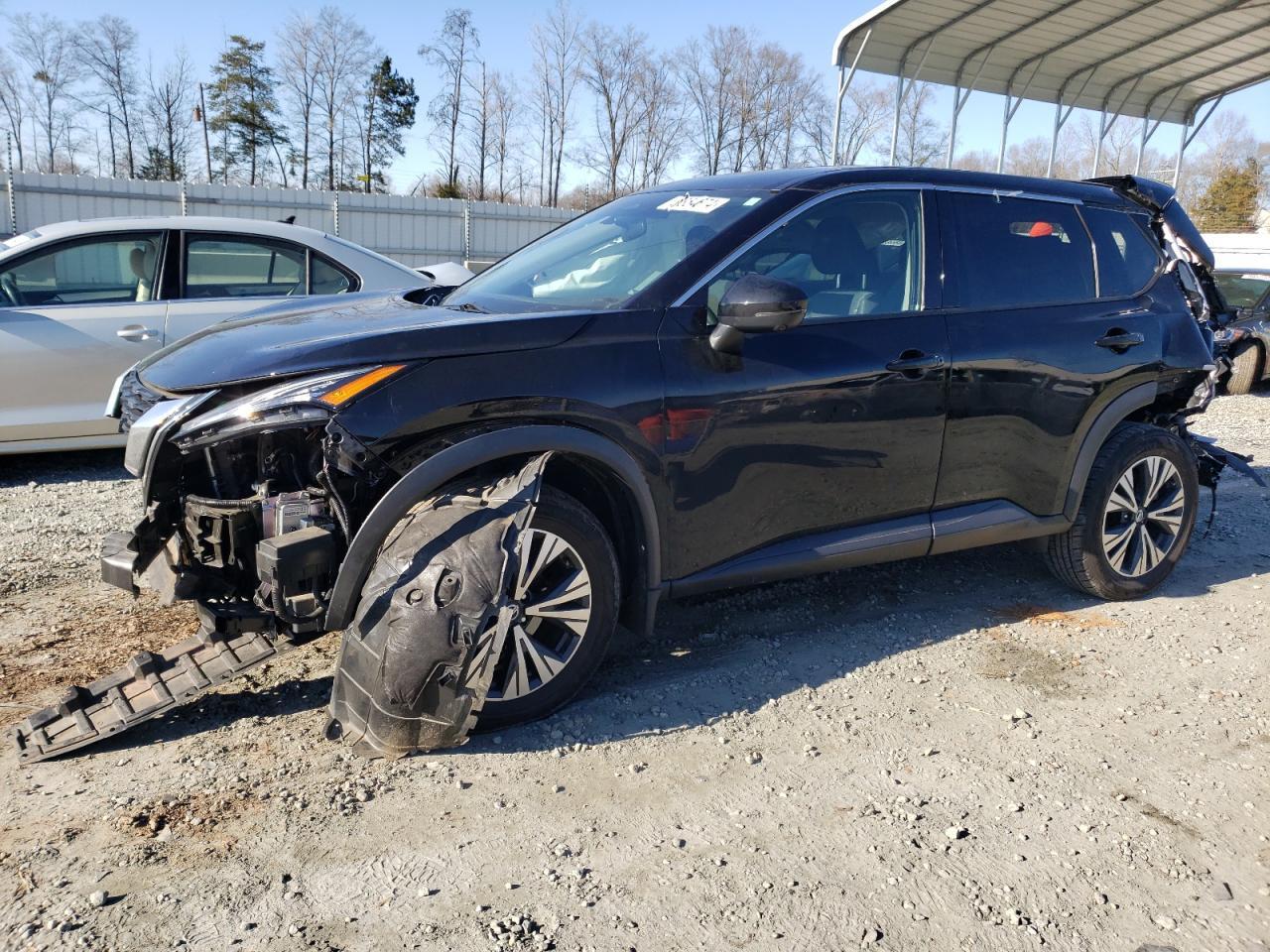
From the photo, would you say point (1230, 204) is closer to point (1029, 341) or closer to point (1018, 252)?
point (1018, 252)

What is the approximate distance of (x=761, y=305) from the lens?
Answer: 3416mm

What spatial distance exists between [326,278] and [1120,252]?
200 inches

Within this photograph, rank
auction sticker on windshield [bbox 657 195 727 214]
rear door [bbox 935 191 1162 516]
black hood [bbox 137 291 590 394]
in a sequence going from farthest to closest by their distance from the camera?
rear door [bbox 935 191 1162 516], auction sticker on windshield [bbox 657 195 727 214], black hood [bbox 137 291 590 394]

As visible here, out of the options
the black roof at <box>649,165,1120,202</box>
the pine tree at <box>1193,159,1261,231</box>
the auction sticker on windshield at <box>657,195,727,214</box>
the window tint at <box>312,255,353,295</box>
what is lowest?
the window tint at <box>312,255,353,295</box>

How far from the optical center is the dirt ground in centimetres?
254

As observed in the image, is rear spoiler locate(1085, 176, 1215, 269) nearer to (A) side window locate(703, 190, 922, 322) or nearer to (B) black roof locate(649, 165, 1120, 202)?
(B) black roof locate(649, 165, 1120, 202)

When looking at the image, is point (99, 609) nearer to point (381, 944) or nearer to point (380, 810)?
point (380, 810)

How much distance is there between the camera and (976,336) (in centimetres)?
426

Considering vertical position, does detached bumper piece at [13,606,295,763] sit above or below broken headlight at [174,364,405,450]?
below

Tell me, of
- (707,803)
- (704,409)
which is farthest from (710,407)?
(707,803)

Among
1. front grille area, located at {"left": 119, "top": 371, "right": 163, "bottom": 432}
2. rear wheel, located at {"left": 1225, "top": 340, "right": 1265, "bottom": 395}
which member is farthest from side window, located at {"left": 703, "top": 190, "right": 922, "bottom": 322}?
rear wheel, located at {"left": 1225, "top": 340, "right": 1265, "bottom": 395}

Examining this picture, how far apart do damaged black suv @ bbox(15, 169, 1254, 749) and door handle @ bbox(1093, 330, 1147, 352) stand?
0.04 feet

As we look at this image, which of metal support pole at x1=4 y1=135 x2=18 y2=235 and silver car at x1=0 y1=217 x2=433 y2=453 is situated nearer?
silver car at x1=0 y1=217 x2=433 y2=453

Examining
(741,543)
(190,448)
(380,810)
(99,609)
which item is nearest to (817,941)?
(380,810)
